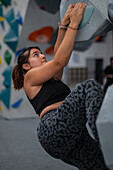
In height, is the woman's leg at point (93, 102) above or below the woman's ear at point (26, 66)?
below

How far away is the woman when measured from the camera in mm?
1163

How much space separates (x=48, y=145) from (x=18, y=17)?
2627 millimetres

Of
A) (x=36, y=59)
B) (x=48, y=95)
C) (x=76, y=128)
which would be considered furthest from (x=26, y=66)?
(x=76, y=128)

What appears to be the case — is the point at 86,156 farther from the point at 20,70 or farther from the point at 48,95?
the point at 20,70

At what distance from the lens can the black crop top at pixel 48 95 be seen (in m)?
1.37

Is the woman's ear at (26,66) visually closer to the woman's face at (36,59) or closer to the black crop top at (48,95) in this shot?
the woman's face at (36,59)

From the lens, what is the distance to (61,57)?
1.24m

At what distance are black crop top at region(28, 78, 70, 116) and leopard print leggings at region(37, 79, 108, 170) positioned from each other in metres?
0.08

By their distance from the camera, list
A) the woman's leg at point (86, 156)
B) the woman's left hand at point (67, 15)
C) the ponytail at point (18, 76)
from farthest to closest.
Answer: the ponytail at point (18, 76) → the woman's left hand at point (67, 15) → the woman's leg at point (86, 156)

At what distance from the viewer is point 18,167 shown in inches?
77.4

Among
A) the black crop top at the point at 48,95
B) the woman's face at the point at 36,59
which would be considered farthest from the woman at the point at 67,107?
the woman's face at the point at 36,59

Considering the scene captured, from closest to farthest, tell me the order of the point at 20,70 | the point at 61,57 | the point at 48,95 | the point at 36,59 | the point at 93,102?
the point at 93,102 → the point at 61,57 → the point at 48,95 → the point at 36,59 → the point at 20,70

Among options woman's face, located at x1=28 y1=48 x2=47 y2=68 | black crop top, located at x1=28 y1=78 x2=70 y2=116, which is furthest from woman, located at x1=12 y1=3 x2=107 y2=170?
woman's face, located at x1=28 y1=48 x2=47 y2=68

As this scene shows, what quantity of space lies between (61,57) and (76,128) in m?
0.38
